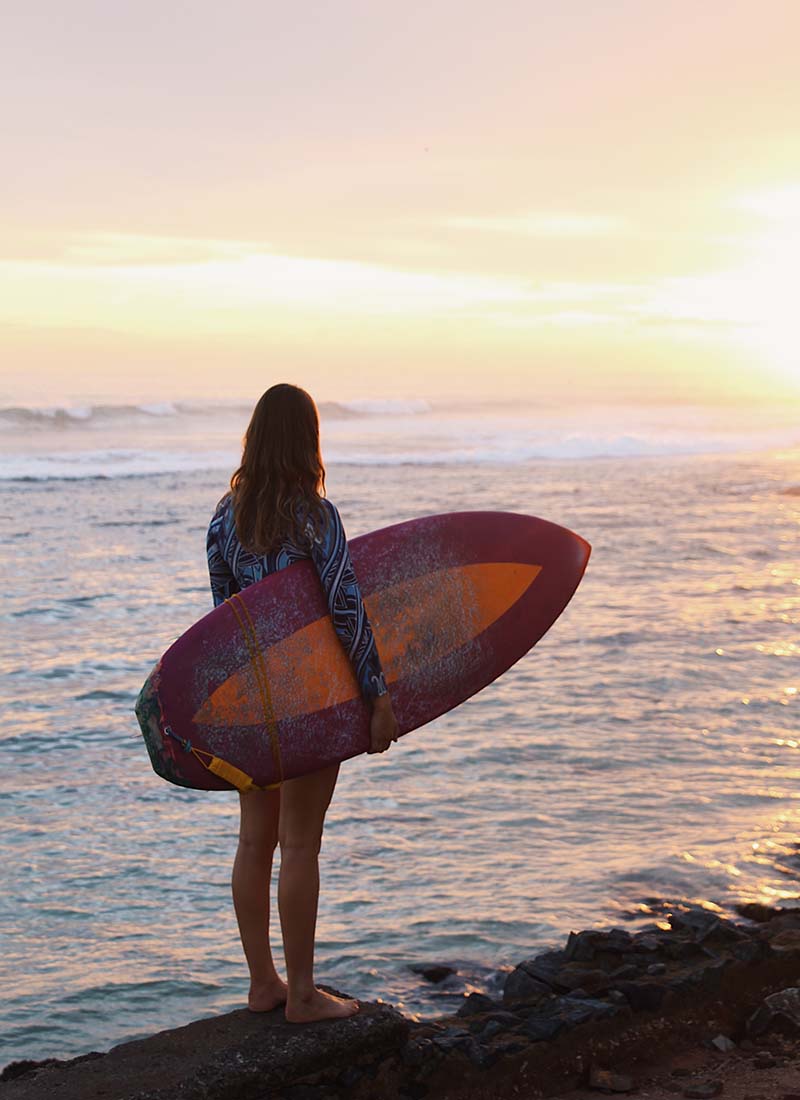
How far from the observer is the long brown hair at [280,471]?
10.3 ft

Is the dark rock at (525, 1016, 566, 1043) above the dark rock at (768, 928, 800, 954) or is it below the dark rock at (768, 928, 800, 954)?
below

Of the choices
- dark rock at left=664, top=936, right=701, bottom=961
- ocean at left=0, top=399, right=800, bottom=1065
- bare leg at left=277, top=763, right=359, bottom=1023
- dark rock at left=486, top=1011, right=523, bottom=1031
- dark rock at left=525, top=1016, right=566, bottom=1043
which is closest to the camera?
bare leg at left=277, top=763, right=359, bottom=1023

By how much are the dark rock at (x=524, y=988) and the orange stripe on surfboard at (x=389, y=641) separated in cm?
110

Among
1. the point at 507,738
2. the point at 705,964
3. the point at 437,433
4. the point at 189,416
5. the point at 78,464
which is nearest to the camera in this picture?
the point at 705,964

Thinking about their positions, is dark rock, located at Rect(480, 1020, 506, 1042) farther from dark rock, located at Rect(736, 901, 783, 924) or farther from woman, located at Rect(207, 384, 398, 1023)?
dark rock, located at Rect(736, 901, 783, 924)

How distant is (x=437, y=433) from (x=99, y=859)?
4252 cm

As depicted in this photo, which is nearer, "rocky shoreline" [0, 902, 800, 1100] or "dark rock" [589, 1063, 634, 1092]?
"rocky shoreline" [0, 902, 800, 1100]

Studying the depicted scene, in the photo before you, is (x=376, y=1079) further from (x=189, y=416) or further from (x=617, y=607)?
(x=189, y=416)

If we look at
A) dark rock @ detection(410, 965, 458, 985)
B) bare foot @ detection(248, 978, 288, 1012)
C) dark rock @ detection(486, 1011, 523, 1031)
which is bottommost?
dark rock @ detection(410, 965, 458, 985)

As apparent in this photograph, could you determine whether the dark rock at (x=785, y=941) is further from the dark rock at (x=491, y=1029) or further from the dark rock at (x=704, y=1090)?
the dark rock at (x=491, y=1029)

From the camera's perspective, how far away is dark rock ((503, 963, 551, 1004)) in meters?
3.94

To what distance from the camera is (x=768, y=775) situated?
615 cm

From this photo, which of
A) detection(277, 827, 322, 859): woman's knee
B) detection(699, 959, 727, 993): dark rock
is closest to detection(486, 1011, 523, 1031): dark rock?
detection(699, 959, 727, 993): dark rock

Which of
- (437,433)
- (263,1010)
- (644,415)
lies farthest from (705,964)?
(644,415)
